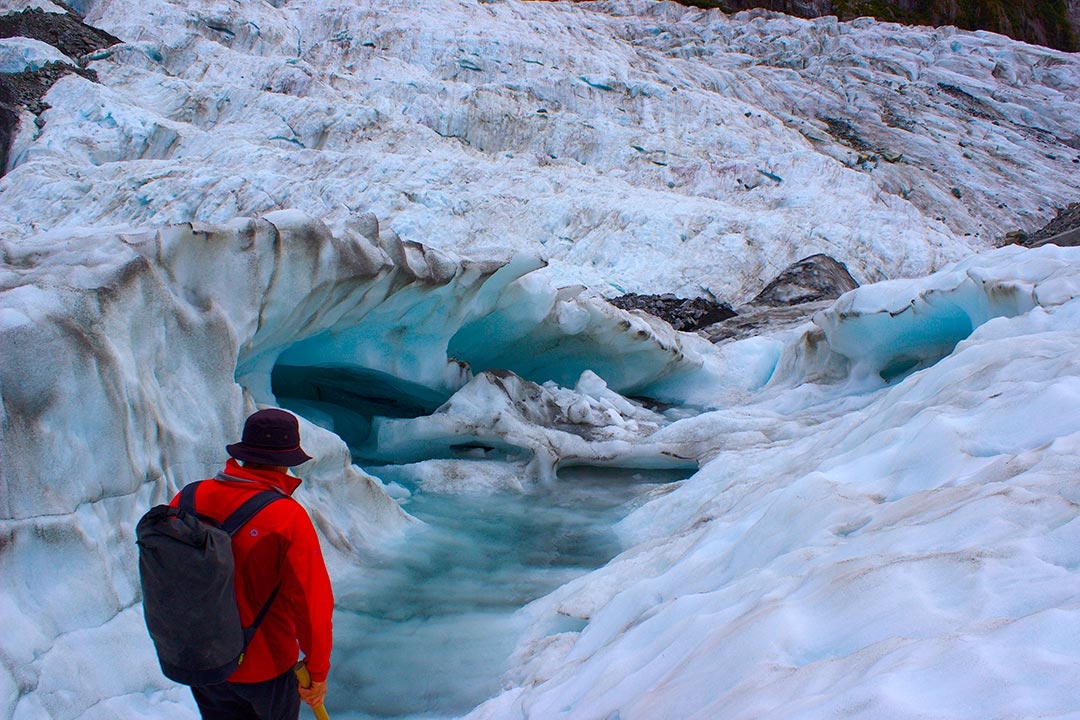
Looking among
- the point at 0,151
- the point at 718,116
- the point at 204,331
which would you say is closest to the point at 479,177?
the point at 718,116

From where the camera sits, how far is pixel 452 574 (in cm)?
374

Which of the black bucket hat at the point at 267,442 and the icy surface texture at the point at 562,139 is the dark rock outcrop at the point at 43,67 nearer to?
the icy surface texture at the point at 562,139

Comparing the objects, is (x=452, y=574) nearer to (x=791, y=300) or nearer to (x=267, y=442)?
(x=267, y=442)

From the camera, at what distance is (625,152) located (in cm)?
1627

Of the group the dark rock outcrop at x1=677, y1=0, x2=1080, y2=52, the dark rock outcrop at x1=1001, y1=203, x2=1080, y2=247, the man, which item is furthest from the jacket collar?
the dark rock outcrop at x1=677, y1=0, x2=1080, y2=52

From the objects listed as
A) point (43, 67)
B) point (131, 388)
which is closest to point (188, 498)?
point (131, 388)

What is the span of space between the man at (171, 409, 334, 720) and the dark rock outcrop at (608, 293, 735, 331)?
369 inches

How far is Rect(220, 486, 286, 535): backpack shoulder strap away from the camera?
5.95 ft

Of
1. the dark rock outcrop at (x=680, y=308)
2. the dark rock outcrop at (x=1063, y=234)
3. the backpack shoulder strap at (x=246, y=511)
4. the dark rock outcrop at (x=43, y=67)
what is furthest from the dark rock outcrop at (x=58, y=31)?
the backpack shoulder strap at (x=246, y=511)

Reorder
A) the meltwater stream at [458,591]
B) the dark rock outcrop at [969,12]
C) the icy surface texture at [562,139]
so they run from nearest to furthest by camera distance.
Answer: the meltwater stream at [458,591], the icy surface texture at [562,139], the dark rock outcrop at [969,12]

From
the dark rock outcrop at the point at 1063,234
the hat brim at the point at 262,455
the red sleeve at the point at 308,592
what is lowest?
the red sleeve at the point at 308,592

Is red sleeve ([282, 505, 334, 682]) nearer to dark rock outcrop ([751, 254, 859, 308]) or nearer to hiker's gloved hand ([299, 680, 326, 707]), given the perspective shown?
hiker's gloved hand ([299, 680, 326, 707])

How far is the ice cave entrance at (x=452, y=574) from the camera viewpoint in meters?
2.77

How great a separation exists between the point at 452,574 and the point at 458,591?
0.21 metres
